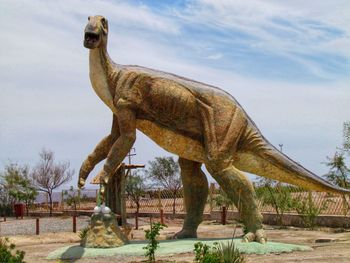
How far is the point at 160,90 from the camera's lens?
862 cm

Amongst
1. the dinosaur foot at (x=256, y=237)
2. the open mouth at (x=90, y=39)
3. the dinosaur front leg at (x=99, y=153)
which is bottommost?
the dinosaur foot at (x=256, y=237)

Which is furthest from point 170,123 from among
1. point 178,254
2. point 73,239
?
point 73,239

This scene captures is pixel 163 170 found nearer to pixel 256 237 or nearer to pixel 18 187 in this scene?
pixel 18 187

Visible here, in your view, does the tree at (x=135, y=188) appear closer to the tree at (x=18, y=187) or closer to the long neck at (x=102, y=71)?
the tree at (x=18, y=187)

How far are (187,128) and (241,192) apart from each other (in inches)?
52.7

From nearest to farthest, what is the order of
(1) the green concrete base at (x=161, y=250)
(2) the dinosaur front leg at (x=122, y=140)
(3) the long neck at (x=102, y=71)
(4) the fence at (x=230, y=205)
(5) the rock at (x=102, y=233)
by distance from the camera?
(1) the green concrete base at (x=161, y=250) < (5) the rock at (x=102, y=233) < (2) the dinosaur front leg at (x=122, y=140) < (3) the long neck at (x=102, y=71) < (4) the fence at (x=230, y=205)

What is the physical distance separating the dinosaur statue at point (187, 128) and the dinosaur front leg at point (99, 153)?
17 mm

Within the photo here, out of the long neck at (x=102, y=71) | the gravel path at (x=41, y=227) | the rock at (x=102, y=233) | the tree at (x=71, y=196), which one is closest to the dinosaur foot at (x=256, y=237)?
the rock at (x=102, y=233)

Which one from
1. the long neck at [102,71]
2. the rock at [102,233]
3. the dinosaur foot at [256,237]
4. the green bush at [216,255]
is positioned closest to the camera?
the green bush at [216,255]

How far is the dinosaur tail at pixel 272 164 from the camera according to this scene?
9.02 metres

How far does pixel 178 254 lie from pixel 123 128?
6.85 ft

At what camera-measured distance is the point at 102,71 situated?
8805 millimetres

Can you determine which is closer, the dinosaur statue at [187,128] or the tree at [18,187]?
the dinosaur statue at [187,128]

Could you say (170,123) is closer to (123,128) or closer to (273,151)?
(123,128)
